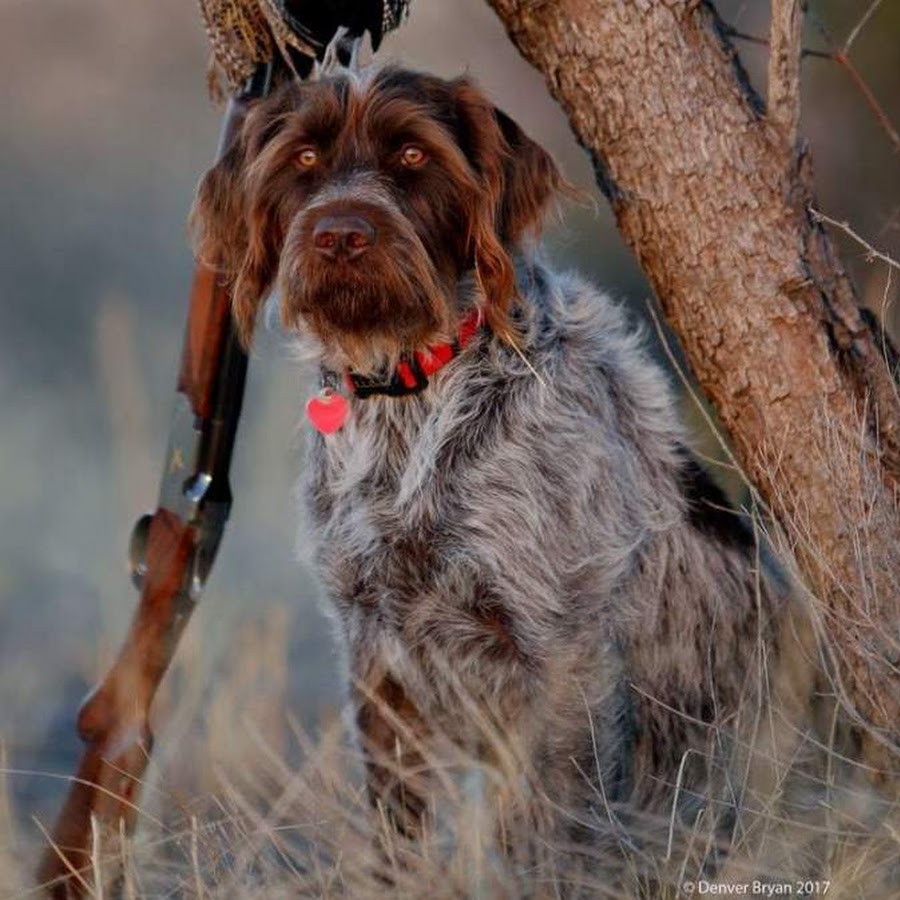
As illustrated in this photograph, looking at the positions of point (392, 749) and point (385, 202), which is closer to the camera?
point (385, 202)

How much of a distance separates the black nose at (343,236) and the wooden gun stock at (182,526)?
67 cm

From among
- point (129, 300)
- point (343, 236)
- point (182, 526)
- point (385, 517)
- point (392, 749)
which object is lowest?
point (129, 300)

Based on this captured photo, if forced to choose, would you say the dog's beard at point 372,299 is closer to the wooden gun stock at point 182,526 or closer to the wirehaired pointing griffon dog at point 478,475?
the wirehaired pointing griffon dog at point 478,475

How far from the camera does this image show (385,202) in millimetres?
3924

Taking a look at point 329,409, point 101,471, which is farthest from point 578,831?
point 101,471

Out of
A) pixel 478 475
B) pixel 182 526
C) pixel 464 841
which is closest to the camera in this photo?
pixel 464 841

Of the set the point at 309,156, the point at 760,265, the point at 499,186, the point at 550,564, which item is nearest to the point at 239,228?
the point at 309,156

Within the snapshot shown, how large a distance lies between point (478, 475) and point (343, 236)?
22.9 inches

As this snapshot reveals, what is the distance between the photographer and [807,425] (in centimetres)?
406

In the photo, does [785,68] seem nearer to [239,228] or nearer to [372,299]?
[372,299]

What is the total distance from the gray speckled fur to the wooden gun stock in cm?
36

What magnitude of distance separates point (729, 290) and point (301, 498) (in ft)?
3.48

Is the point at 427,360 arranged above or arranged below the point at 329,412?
above

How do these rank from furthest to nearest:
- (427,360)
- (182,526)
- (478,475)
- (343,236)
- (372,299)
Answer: (182,526), (427,360), (478,475), (372,299), (343,236)
